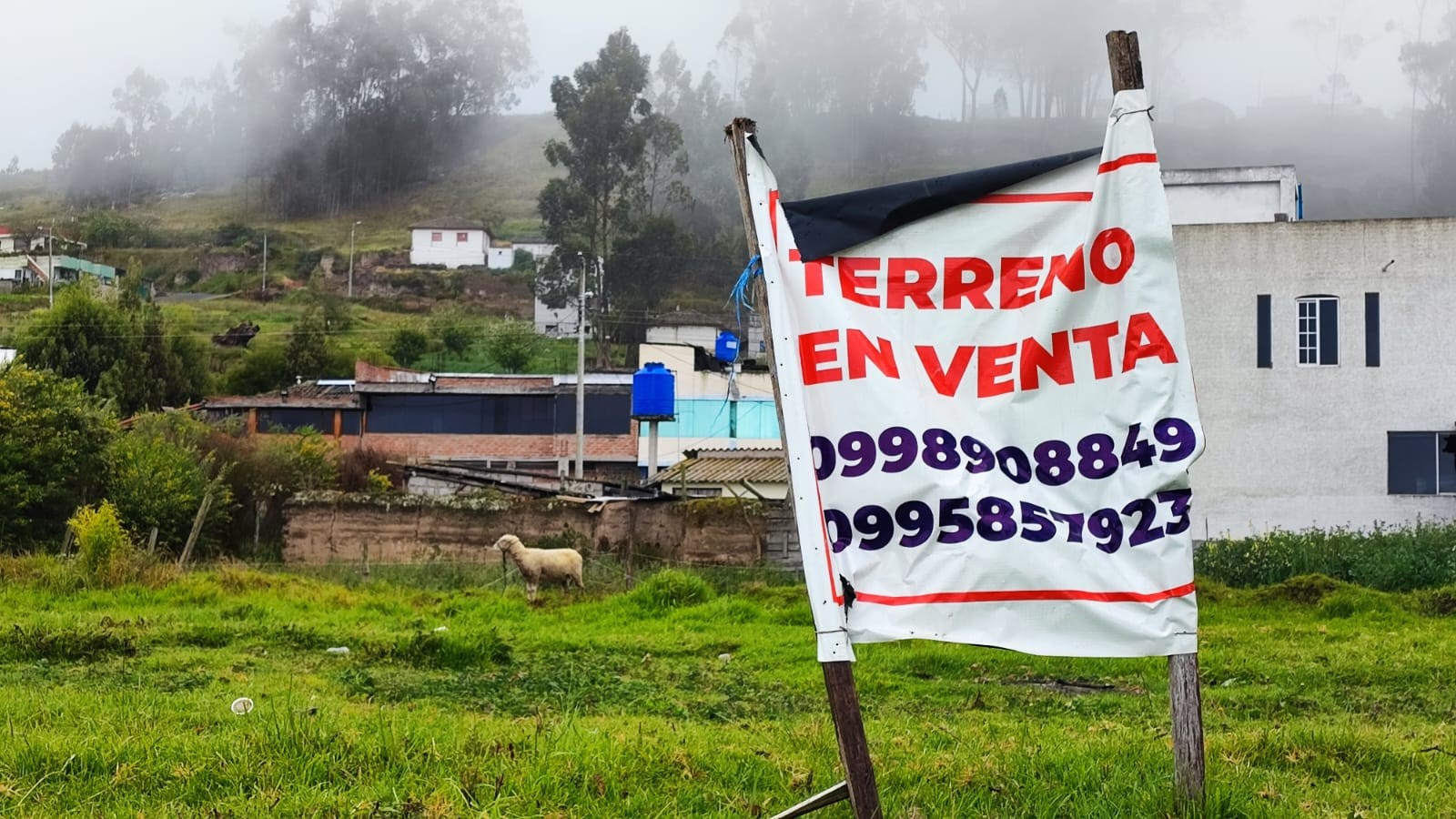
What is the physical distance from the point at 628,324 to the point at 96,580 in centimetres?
5744

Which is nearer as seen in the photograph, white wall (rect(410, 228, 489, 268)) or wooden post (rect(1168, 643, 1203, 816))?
wooden post (rect(1168, 643, 1203, 816))

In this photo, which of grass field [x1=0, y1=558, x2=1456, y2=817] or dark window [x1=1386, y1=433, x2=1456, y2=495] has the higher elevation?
dark window [x1=1386, y1=433, x2=1456, y2=495]

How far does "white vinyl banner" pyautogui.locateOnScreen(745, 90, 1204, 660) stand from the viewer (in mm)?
4766

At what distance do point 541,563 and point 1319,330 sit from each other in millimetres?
16174

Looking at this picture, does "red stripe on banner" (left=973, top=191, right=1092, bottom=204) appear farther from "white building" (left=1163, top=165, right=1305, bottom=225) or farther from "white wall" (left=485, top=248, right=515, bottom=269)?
"white wall" (left=485, top=248, right=515, bottom=269)

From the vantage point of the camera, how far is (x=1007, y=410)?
489cm

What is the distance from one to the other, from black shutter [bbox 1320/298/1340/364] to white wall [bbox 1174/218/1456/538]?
14 cm

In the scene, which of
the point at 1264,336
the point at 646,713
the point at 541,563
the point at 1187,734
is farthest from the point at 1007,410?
the point at 1264,336

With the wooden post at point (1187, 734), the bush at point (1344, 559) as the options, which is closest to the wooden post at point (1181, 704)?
the wooden post at point (1187, 734)

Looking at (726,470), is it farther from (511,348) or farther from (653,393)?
(511,348)

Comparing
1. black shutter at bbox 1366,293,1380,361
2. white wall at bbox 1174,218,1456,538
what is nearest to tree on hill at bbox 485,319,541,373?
white wall at bbox 1174,218,1456,538

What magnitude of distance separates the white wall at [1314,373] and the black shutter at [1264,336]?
114 millimetres

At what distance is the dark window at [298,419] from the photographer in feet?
154

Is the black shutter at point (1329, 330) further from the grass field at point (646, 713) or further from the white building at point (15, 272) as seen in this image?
the white building at point (15, 272)
